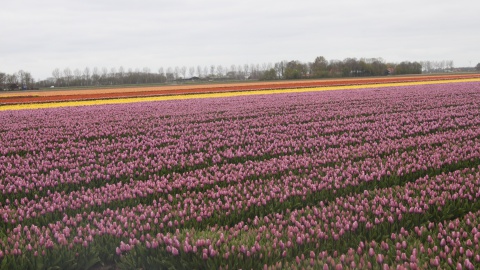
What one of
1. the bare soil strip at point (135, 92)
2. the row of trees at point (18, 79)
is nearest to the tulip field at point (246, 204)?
the bare soil strip at point (135, 92)

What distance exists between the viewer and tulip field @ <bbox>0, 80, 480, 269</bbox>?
457cm

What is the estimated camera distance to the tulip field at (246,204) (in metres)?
4.57

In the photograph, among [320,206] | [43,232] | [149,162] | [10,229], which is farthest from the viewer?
[149,162]

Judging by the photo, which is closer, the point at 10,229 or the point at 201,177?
the point at 10,229

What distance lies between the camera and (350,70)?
125500 millimetres

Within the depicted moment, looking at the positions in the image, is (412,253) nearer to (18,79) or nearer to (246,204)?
(246,204)

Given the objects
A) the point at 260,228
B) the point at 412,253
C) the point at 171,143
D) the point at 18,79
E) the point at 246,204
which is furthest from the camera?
the point at 18,79

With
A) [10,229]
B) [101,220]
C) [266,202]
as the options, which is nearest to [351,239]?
[266,202]

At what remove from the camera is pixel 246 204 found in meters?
6.41

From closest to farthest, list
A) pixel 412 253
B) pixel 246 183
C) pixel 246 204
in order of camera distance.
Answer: pixel 412 253 < pixel 246 204 < pixel 246 183

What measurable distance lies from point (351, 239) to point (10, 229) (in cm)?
461

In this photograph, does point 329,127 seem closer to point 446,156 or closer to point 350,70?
point 446,156

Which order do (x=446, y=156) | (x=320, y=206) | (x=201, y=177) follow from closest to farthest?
1. (x=320, y=206)
2. (x=201, y=177)
3. (x=446, y=156)

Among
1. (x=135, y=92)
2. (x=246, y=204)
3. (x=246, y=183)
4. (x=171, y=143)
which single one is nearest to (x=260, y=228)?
(x=246, y=204)
